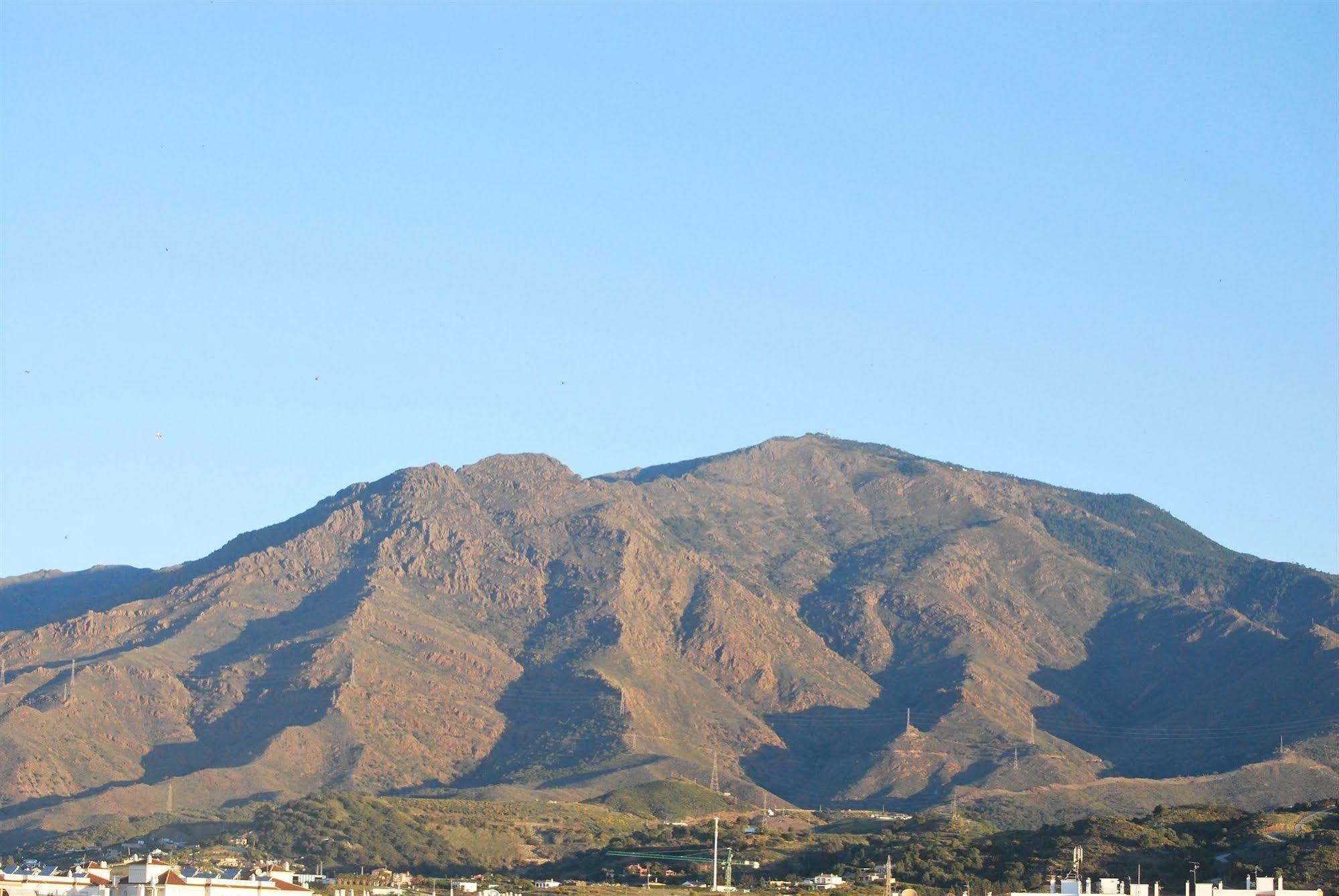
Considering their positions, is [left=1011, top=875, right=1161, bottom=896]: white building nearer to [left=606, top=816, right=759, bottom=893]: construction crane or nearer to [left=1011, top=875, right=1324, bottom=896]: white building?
[left=1011, top=875, right=1324, bottom=896]: white building

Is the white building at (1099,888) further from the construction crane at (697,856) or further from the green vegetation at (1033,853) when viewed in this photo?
the construction crane at (697,856)

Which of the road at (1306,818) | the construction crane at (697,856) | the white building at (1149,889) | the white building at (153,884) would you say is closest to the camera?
the white building at (153,884)

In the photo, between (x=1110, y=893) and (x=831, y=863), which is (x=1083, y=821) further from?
(x=1110, y=893)

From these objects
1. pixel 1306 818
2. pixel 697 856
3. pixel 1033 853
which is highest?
pixel 1306 818

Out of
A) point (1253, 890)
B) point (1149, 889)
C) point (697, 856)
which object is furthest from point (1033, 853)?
point (1253, 890)

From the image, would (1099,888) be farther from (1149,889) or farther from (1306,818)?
(1306,818)

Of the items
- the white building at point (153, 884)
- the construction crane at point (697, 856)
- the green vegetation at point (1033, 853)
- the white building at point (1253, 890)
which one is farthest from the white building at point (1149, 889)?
the white building at point (153, 884)

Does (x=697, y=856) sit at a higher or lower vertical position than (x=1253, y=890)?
higher

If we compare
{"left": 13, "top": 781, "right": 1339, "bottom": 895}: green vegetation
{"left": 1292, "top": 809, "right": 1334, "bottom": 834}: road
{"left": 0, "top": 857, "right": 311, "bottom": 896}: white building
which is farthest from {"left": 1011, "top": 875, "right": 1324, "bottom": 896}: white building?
{"left": 0, "top": 857, "right": 311, "bottom": 896}: white building

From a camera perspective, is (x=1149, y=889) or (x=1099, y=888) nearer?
(x=1099, y=888)

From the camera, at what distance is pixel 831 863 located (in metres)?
176

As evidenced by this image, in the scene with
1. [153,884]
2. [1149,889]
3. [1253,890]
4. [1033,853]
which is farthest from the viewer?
[1033,853]

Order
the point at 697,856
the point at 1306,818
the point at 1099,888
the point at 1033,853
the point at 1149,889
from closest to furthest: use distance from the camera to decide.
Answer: the point at 1099,888, the point at 1149,889, the point at 1033,853, the point at 1306,818, the point at 697,856

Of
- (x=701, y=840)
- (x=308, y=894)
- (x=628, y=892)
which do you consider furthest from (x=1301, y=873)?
(x=701, y=840)
